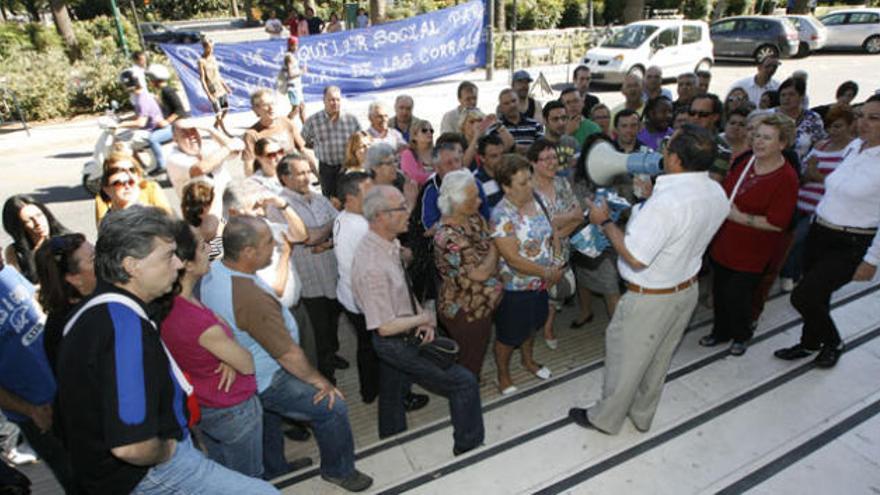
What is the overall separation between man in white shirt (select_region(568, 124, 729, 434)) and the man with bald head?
0.80m

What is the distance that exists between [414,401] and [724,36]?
19.4m

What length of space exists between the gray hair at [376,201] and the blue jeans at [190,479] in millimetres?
1300

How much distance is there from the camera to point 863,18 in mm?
18641

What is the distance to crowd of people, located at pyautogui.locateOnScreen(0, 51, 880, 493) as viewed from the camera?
178cm

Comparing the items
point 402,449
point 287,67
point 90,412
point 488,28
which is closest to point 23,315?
point 90,412

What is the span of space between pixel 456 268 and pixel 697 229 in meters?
1.26

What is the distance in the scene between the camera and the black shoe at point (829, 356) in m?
3.56

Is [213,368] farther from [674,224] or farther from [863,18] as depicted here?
[863,18]

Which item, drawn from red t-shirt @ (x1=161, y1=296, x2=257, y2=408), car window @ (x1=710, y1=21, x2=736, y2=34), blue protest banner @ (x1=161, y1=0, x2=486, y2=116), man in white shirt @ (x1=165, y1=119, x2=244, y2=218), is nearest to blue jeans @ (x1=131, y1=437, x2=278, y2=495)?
red t-shirt @ (x1=161, y1=296, x2=257, y2=408)

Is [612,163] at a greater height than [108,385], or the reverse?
[612,163]

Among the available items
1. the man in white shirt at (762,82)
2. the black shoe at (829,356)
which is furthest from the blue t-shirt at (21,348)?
the man in white shirt at (762,82)

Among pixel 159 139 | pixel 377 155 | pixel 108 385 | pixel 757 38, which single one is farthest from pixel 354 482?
pixel 757 38

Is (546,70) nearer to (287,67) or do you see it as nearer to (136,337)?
(287,67)

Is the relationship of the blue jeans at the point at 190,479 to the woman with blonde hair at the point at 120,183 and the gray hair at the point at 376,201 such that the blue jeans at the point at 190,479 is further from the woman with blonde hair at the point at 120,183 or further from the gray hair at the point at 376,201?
the woman with blonde hair at the point at 120,183
